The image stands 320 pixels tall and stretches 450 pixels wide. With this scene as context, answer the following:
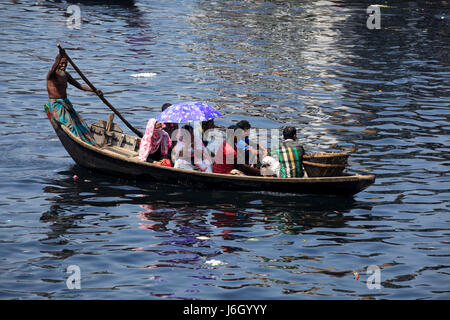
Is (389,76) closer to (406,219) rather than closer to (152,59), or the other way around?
(152,59)

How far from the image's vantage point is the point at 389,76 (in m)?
23.3

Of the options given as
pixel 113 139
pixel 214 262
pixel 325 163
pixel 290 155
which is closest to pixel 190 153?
pixel 290 155

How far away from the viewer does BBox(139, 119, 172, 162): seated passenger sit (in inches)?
516

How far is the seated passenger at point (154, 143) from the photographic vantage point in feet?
43.0

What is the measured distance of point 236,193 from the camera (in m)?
12.6

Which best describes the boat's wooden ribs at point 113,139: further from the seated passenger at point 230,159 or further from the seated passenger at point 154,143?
the seated passenger at point 230,159

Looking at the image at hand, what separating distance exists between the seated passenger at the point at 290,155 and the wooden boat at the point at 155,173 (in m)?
0.19

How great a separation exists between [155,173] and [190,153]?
2.42ft

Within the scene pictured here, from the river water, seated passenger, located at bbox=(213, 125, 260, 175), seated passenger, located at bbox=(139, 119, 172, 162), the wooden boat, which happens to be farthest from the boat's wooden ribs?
seated passenger, located at bbox=(213, 125, 260, 175)

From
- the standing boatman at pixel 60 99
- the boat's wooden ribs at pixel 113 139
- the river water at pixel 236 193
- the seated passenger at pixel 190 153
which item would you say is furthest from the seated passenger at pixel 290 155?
the standing boatman at pixel 60 99

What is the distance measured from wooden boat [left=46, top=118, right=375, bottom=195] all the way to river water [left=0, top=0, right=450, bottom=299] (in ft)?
0.68

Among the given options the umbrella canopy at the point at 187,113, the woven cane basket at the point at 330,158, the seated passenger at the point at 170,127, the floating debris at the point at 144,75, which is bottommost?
the floating debris at the point at 144,75

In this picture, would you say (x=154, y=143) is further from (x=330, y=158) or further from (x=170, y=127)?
(x=330, y=158)

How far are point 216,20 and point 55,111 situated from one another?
803 inches
